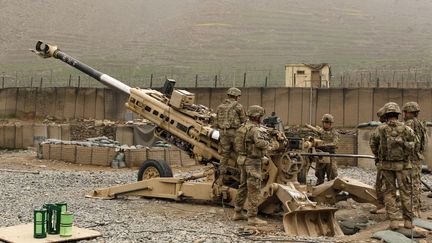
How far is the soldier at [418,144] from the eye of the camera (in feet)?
34.0

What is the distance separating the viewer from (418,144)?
10352 millimetres

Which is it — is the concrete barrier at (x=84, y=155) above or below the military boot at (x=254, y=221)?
above

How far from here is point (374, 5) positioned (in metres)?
103

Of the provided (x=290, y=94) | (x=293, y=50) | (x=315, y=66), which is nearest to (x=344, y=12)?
(x=293, y=50)

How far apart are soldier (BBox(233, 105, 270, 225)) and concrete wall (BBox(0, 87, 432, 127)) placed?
47.1 feet

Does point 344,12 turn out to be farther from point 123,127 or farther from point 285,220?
point 285,220

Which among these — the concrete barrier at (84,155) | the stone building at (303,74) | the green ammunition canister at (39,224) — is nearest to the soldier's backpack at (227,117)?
the green ammunition canister at (39,224)

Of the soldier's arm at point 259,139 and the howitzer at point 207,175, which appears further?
the soldier's arm at point 259,139

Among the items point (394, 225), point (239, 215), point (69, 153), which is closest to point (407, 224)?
point (394, 225)

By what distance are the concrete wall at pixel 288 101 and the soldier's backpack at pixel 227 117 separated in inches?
528

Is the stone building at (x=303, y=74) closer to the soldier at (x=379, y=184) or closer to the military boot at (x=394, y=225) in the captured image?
the soldier at (x=379, y=184)

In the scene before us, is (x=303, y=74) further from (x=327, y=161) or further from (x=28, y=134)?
(x=327, y=161)

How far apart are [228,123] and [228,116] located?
142 millimetres

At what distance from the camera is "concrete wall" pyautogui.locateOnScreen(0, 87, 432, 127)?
2362cm
